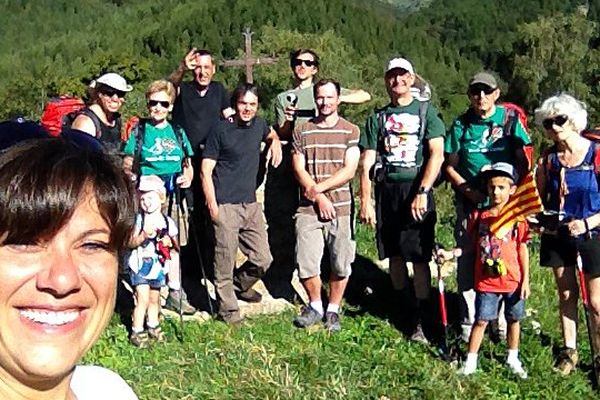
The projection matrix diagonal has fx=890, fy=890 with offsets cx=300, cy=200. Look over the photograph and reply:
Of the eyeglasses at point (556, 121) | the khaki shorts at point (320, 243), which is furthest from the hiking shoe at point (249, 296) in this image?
the eyeglasses at point (556, 121)

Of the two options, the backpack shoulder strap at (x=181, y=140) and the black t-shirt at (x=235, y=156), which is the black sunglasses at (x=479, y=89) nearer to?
the black t-shirt at (x=235, y=156)

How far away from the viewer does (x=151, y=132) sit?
602 cm

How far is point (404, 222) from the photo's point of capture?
20.6ft

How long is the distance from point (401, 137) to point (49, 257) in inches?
190

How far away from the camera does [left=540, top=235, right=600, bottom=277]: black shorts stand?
18.7 ft

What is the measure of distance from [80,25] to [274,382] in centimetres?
12543

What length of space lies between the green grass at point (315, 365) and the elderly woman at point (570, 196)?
600mm

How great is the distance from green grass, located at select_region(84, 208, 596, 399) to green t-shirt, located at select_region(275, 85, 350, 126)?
1504 millimetres

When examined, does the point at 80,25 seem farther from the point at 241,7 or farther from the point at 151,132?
the point at 151,132

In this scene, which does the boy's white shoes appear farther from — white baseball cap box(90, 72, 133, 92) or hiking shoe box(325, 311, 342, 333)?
white baseball cap box(90, 72, 133, 92)

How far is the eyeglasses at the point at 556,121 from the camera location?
5.48m

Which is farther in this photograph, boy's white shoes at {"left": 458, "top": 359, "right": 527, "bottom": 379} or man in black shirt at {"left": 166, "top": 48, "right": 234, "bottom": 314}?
man in black shirt at {"left": 166, "top": 48, "right": 234, "bottom": 314}

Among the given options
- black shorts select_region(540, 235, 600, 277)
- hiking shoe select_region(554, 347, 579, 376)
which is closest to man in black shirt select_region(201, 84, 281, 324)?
black shorts select_region(540, 235, 600, 277)

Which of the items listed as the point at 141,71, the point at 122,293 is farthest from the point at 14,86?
the point at 122,293
